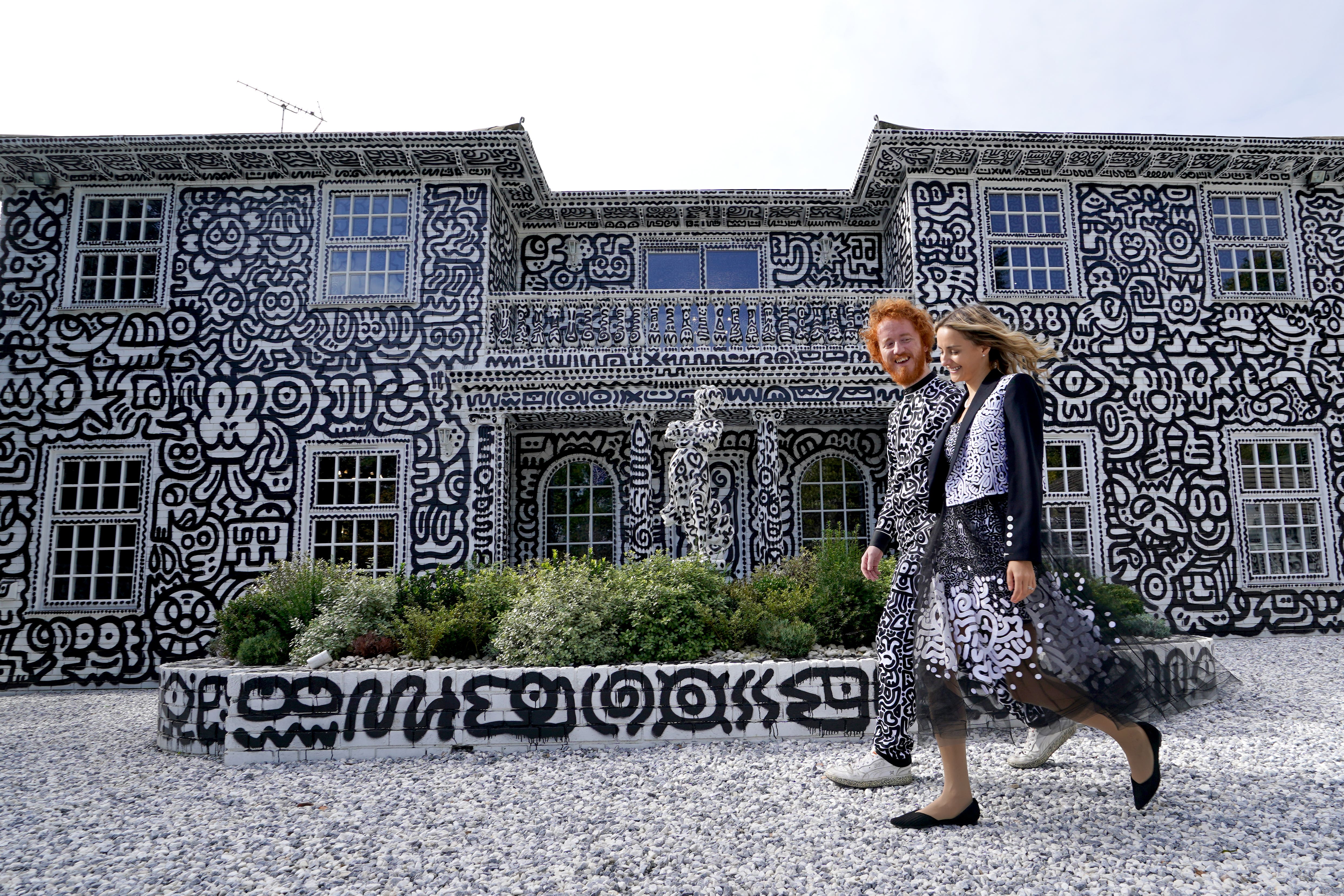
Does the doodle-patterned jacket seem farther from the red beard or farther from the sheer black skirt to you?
the sheer black skirt

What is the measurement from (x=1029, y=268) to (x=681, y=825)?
9.07 metres

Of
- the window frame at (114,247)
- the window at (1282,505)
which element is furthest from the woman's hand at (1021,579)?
the window frame at (114,247)

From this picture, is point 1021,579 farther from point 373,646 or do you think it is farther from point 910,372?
point 373,646

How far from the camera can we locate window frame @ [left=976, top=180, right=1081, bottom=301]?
9.89m

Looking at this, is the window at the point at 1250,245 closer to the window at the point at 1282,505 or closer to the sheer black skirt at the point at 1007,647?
the window at the point at 1282,505

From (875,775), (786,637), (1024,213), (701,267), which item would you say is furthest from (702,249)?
(875,775)

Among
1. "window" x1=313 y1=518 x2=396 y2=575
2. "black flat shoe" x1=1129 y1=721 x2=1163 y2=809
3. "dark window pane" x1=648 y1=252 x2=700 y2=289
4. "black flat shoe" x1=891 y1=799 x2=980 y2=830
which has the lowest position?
"black flat shoe" x1=891 y1=799 x2=980 y2=830

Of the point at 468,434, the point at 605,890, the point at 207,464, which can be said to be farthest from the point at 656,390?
the point at 605,890

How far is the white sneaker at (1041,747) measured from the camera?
377 cm

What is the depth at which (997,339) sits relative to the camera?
10.6 ft

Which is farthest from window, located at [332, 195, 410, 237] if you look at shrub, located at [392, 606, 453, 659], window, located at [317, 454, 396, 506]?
shrub, located at [392, 606, 453, 659]

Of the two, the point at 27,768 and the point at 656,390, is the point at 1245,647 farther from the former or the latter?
the point at 27,768

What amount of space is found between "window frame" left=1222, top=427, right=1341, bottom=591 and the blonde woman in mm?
8244

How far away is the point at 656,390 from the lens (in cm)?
945
